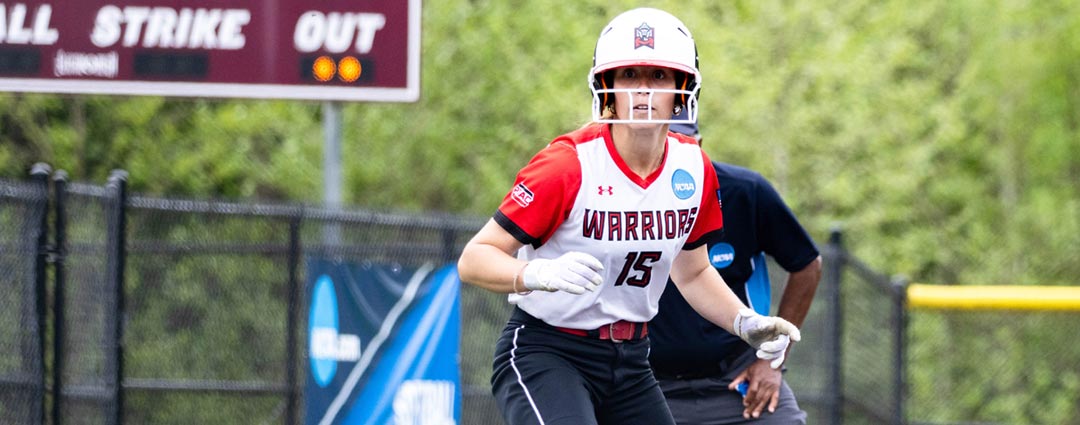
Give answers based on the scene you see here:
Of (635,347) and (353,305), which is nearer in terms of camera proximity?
(635,347)

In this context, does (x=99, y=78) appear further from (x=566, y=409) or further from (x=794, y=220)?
(x=566, y=409)

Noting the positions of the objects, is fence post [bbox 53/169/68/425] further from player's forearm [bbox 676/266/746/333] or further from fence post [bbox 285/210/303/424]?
player's forearm [bbox 676/266/746/333]

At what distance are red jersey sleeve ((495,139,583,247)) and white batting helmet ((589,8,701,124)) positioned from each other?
177mm

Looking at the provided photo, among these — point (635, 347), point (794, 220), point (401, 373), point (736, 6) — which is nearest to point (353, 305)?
point (401, 373)

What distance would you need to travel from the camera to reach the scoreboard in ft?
27.1

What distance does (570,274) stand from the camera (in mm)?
3971

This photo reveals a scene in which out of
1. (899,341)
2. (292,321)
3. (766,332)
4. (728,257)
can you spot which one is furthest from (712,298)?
(899,341)

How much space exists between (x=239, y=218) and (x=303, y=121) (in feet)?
37.5

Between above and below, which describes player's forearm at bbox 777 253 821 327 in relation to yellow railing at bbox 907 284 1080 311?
above

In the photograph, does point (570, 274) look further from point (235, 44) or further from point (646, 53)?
point (235, 44)

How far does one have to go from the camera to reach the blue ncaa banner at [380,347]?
851 centimetres

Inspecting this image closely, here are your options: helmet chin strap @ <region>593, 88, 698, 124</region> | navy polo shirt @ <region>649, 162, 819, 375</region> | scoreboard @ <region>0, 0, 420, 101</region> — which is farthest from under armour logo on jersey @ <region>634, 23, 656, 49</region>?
scoreboard @ <region>0, 0, 420, 101</region>

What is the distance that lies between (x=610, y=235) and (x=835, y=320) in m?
6.51

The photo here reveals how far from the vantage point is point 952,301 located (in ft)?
38.6
